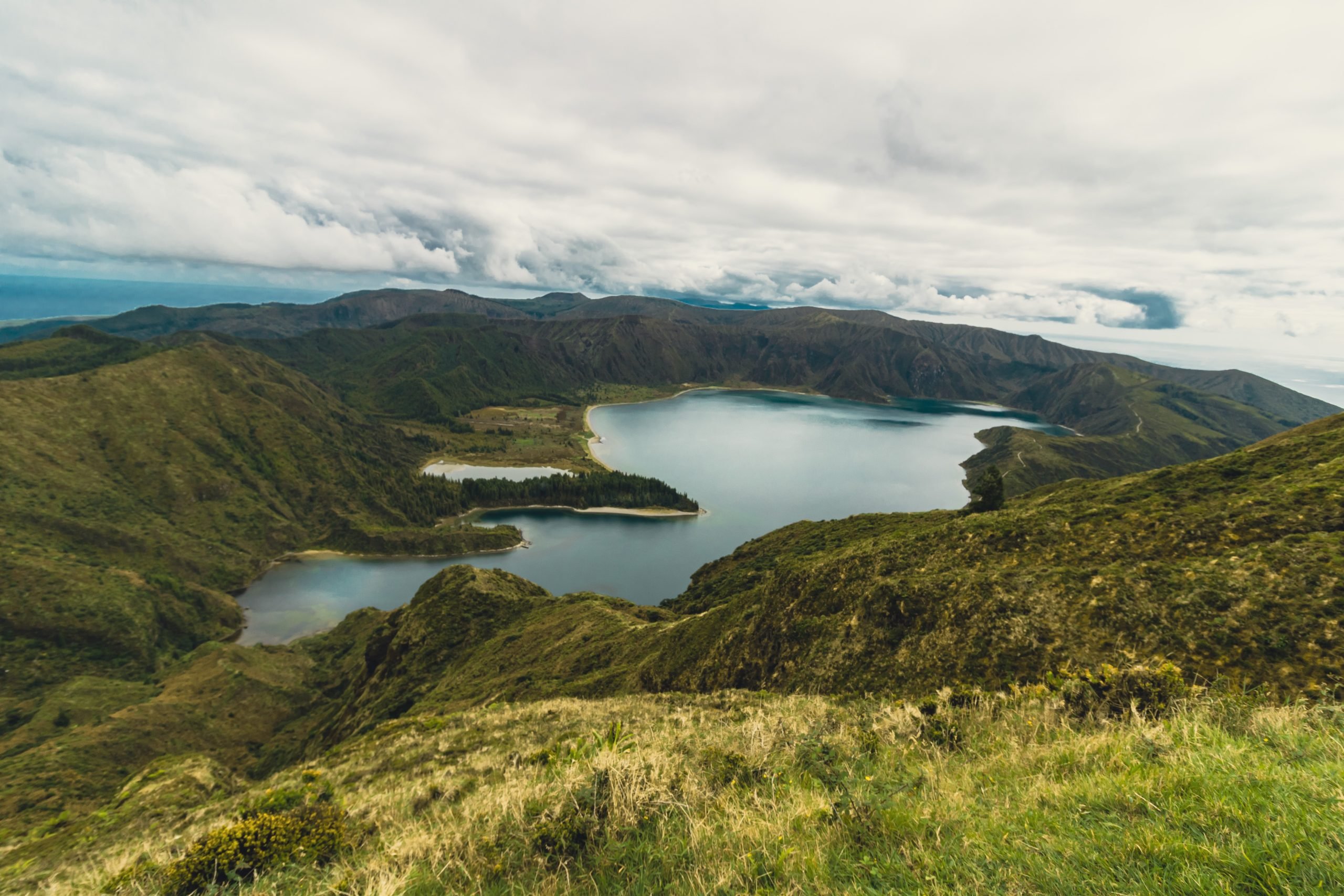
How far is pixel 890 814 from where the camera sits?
5840 mm

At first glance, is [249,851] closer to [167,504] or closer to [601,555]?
[601,555]

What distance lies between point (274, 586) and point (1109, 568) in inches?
6585

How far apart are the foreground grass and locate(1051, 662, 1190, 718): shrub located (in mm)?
597

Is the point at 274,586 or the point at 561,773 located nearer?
the point at 561,773

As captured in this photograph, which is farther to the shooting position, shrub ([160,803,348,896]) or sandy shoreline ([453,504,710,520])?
sandy shoreline ([453,504,710,520])

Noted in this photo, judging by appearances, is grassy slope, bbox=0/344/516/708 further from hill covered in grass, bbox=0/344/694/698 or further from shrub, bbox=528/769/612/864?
shrub, bbox=528/769/612/864

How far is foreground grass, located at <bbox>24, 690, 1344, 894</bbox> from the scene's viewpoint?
4.20 metres

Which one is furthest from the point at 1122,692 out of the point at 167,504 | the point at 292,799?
the point at 167,504

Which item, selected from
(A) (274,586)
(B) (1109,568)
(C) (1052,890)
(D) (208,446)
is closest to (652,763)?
(C) (1052,890)

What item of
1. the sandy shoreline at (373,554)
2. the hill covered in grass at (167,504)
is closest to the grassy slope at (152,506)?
the hill covered in grass at (167,504)

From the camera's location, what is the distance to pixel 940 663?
20031 millimetres

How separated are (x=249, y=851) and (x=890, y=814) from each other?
868cm

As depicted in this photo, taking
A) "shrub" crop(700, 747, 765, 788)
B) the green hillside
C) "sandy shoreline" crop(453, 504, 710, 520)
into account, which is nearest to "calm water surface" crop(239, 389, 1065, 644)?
"sandy shoreline" crop(453, 504, 710, 520)

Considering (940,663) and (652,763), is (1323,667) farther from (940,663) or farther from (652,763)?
(652,763)
